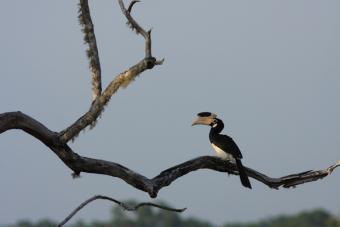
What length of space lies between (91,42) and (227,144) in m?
4.29

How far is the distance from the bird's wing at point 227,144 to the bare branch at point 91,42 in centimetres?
327

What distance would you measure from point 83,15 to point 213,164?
1903 millimetres

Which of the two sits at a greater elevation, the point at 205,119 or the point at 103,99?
the point at 205,119

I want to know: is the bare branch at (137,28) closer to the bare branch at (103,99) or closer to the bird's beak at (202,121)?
the bare branch at (103,99)

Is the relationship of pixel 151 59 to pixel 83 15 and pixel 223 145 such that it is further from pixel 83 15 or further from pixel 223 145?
pixel 223 145

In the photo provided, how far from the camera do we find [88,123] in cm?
953

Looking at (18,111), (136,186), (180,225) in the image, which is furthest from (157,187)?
(180,225)

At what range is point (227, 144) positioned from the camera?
551 inches

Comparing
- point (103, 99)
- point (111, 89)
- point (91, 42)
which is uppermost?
point (91, 42)

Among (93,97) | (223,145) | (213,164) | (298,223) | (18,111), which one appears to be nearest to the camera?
(18,111)

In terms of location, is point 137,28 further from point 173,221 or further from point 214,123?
point 173,221

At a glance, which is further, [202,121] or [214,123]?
[214,123]

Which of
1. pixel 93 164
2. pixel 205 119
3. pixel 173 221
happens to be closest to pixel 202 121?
pixel 205 119

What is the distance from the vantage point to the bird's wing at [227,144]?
1327cm
